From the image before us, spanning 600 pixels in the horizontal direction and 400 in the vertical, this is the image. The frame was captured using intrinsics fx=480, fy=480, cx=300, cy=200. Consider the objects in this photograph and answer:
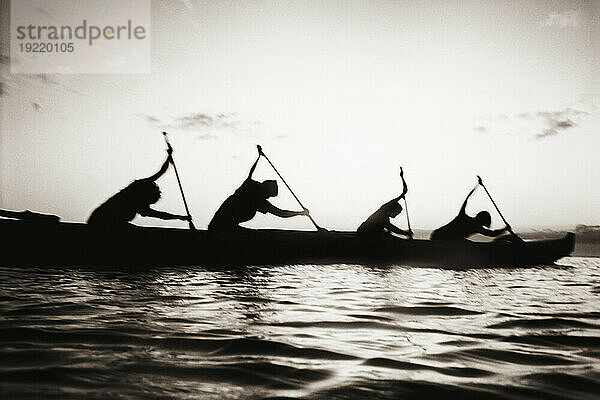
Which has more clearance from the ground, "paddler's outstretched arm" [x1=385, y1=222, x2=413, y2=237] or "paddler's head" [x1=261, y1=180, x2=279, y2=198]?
"paddler's head" [x1=261, y1=180, x2=279, y2=198]

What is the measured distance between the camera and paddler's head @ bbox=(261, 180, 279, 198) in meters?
10.6

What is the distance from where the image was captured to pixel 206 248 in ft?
30.0

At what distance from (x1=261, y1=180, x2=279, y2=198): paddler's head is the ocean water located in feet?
14.2

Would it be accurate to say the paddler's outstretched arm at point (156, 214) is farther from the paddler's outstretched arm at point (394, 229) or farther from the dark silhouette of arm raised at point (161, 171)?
the paddler's outstretched arm at point (394, 229)

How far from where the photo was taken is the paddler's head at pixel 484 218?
515 inches

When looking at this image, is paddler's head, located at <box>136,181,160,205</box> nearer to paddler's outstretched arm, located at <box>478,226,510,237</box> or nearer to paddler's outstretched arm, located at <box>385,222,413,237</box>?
paddler's outstretched arm, located at <box>385,222,413,237</box>

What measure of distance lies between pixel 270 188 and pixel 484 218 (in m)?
6.23

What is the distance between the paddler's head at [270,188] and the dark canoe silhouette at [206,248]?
1072mm

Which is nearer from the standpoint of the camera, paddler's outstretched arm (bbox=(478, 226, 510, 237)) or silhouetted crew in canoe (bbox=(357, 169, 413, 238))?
silhouetted crew in canoe (bbox=(357, 169, 413, 238))

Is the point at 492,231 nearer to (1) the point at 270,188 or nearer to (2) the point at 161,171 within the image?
(1) the point at 270,188

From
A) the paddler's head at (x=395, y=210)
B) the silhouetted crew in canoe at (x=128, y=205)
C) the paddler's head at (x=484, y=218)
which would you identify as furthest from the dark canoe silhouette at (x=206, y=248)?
the paddler's head at (x=395, y=210)

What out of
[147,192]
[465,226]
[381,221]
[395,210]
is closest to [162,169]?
[147,192]

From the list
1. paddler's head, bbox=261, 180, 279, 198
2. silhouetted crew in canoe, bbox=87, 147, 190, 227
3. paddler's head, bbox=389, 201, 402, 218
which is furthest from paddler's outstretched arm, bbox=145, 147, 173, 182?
paddler's head, bbox=389, 201, 402, 218

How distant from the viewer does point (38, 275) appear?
728cm
